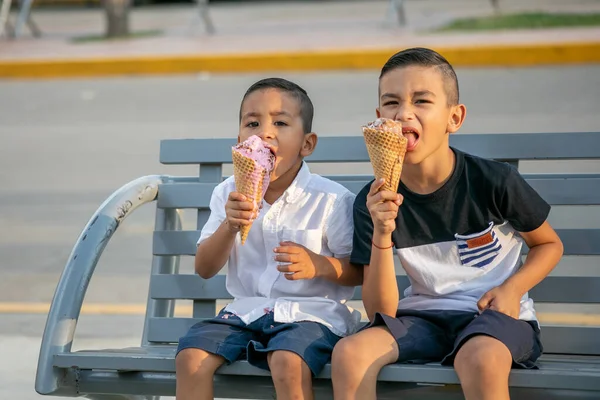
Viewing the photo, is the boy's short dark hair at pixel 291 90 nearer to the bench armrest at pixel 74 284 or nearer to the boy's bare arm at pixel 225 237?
the boy's bare arm at pixel 225 237

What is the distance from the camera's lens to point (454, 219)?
306 centimetres

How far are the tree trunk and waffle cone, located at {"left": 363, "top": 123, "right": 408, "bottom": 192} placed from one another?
12.6 metres

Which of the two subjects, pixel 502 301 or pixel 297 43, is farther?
pixel 297 43

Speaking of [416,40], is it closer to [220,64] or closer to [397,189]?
[220,64]

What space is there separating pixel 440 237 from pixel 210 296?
0.88m

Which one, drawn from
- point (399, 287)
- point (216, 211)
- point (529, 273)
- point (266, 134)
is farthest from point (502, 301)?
point (216, 211)

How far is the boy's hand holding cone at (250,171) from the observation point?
2.95m

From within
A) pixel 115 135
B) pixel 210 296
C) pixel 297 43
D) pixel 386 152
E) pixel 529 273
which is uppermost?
pixel 297 43

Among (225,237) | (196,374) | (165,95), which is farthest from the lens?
(165,95)

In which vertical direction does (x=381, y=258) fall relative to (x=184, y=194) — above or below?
below

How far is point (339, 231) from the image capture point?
319cm

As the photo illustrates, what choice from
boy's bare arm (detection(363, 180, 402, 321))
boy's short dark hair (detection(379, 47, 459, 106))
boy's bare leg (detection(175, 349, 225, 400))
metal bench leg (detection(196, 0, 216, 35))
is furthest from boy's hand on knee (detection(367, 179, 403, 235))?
Answer: metal bench leg (detection(196, 0, 216, 35))

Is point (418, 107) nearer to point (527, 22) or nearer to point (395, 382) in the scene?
point (395, 382)

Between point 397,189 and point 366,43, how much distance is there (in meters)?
10.1
